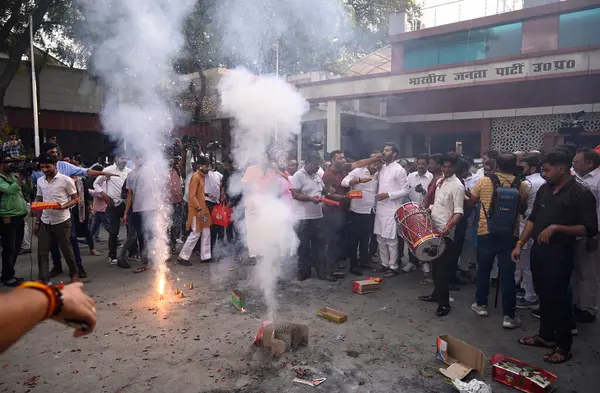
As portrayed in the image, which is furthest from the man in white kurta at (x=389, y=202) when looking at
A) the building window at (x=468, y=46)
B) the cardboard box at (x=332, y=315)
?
the building window at (x=468, y=46)

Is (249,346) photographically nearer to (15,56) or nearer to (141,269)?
(141,269)

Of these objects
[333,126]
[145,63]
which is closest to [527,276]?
[145,63]

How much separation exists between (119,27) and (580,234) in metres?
7.49

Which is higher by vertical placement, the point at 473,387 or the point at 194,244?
the point at 194,244

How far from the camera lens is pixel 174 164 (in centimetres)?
797

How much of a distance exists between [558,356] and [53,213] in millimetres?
6319

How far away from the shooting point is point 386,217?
6602 millimetres

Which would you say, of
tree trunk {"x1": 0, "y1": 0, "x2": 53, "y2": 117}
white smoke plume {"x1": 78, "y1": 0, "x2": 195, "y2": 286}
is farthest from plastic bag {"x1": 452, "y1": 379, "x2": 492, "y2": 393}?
tree trunk {"x1": 0, "y1": 0, "x2": 53, "y2": 117}

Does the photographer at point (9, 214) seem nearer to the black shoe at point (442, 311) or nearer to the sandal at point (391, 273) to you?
the sandal at point (391, 273)

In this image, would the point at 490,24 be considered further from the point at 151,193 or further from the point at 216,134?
the point at 151,193

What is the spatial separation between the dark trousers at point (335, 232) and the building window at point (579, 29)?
13.6m

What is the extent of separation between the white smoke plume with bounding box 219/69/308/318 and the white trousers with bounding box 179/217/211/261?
0.73m

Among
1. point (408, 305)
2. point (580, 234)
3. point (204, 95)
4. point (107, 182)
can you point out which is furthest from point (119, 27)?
point (580, 234)

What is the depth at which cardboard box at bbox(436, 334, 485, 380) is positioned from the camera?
11.2ft
